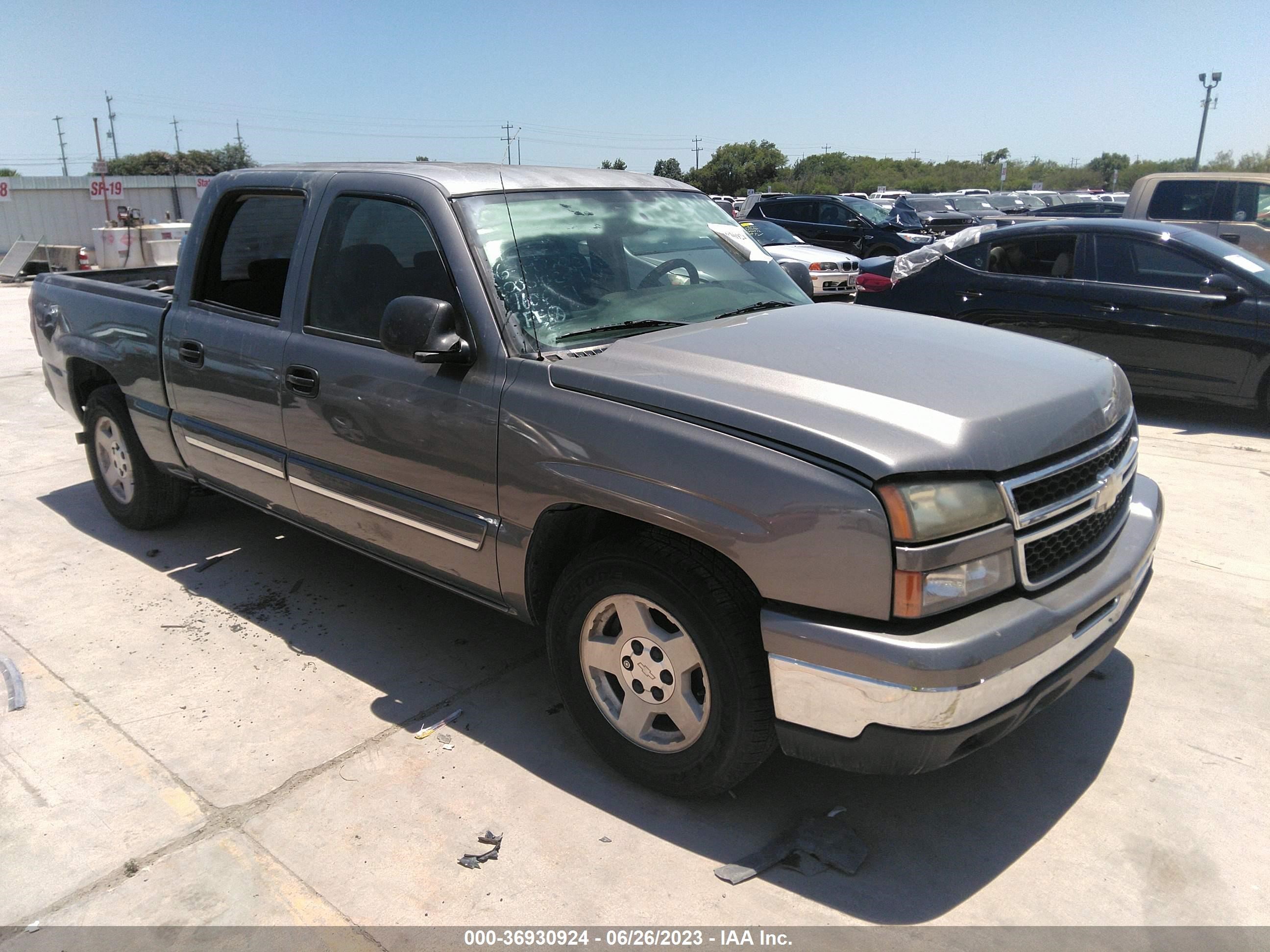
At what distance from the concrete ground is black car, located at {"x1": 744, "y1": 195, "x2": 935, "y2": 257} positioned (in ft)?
Answer: 46.7

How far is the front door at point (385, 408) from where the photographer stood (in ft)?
10.6

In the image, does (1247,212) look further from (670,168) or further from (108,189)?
(670,168)

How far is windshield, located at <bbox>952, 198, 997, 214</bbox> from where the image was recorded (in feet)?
86.9

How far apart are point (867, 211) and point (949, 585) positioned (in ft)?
57.7

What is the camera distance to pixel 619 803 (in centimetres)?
303

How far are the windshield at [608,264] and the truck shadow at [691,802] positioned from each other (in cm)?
146

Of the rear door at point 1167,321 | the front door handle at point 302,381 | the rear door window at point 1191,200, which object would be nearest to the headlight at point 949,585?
the front door handle at point 302,381

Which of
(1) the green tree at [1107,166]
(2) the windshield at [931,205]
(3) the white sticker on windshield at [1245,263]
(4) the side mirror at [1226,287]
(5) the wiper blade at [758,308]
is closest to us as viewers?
(5) the wiper blade at [758,308]

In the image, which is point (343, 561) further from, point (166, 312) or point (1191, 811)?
point (1191, 811)

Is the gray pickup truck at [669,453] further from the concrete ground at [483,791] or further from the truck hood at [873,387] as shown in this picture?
the concrete ground at [483,791]

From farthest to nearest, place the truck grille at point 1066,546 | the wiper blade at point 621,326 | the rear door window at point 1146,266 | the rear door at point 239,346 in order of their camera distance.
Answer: the rear door window at point 1146,266 → the rear door at point 239,346 → the wiper blade at point 621,326 → the truck grille at point 1066,546

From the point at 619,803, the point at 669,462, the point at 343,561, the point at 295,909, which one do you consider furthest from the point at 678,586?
the point at 343,561

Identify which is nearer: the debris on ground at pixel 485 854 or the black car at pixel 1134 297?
the debris on ground at pixel 485 854

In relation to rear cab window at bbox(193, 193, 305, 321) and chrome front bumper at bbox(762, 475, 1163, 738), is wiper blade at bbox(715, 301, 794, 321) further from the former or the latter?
rear cab window at bbox(193, 193, 305, 321)
